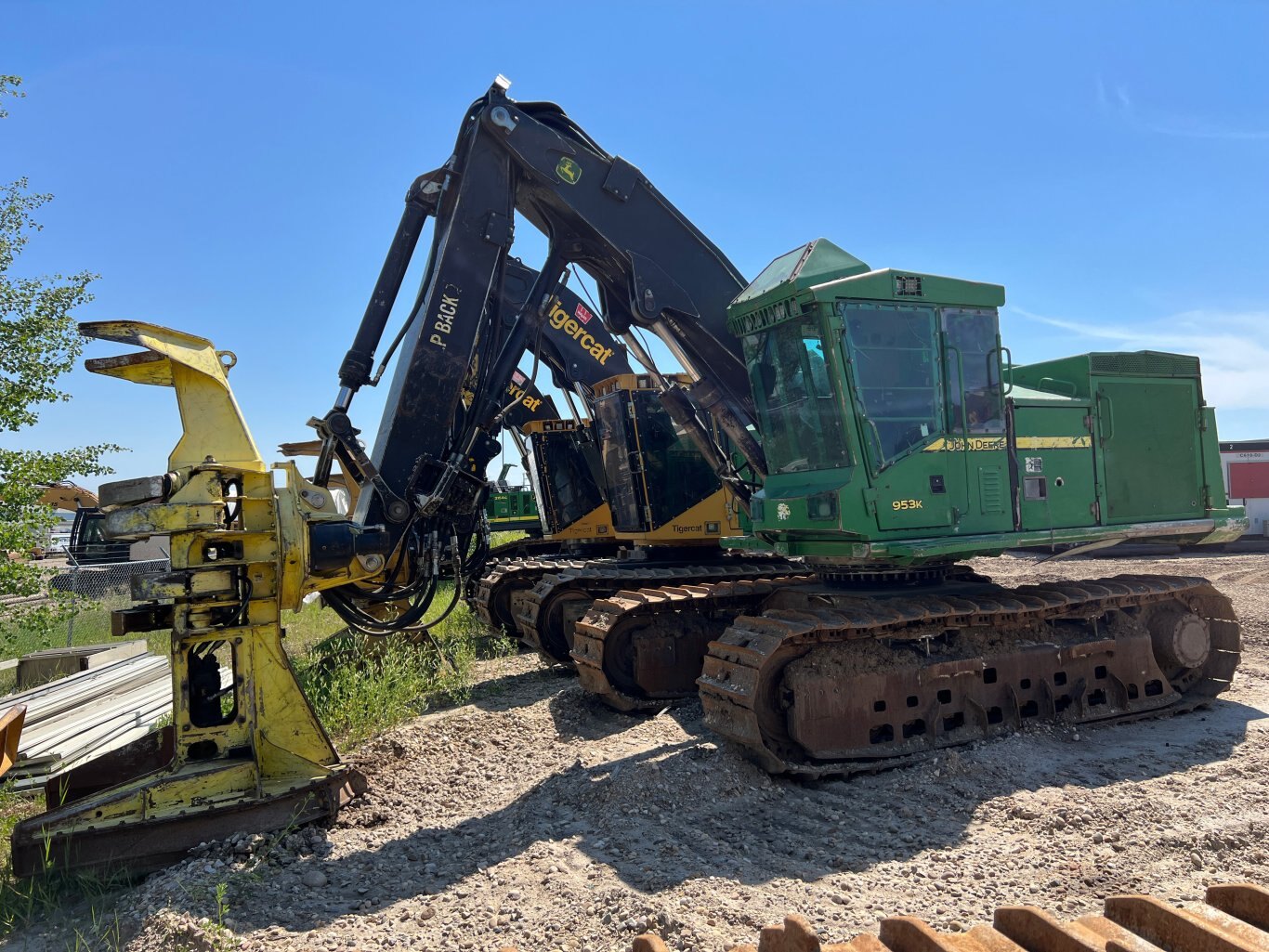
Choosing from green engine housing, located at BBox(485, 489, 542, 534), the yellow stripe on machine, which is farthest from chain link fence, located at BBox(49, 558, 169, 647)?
the yellow stripe on machine

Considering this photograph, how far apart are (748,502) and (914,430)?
69.5 inches

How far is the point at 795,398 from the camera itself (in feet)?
21.4

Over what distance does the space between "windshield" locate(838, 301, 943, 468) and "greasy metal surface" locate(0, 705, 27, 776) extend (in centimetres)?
634

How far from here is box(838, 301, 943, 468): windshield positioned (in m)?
6.09

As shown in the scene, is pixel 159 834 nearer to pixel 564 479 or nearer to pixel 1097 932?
pixel 1097 932

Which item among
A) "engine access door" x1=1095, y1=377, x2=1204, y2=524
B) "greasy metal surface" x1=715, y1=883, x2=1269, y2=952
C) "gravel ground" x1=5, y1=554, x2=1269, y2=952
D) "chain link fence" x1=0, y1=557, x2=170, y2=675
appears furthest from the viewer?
"chain link fence" x1=0, y1=557, x2=170, y2=675

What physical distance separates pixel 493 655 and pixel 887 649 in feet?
20.1

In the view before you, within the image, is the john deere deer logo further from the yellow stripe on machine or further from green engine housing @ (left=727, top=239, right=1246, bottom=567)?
the yellow stripe on machine

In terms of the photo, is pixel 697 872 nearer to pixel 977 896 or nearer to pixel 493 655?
pixel 977 896

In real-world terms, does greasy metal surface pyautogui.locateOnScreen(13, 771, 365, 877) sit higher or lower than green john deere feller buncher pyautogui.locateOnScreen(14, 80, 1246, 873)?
lower

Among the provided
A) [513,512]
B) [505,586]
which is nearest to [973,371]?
[505,586]

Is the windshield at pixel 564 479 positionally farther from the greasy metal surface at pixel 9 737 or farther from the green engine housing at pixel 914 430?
the greasy metal surface at pixel 9 737

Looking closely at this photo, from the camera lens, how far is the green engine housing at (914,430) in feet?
19.9

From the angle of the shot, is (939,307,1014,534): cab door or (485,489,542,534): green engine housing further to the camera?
(485,489,542,534): green engine housing
